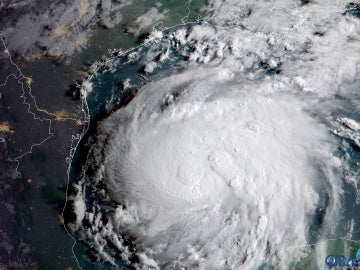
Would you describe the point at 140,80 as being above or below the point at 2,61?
below

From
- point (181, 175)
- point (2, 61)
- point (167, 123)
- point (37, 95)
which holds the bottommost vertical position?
point (181, 175)

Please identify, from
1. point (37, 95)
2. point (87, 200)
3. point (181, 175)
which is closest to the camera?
point (181, 175)

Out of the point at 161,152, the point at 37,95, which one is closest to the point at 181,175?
the point at 161,152

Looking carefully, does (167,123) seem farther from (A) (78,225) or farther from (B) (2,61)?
(B) (2,61)

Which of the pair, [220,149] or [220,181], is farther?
[220,149]

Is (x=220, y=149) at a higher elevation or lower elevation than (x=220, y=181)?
higher
